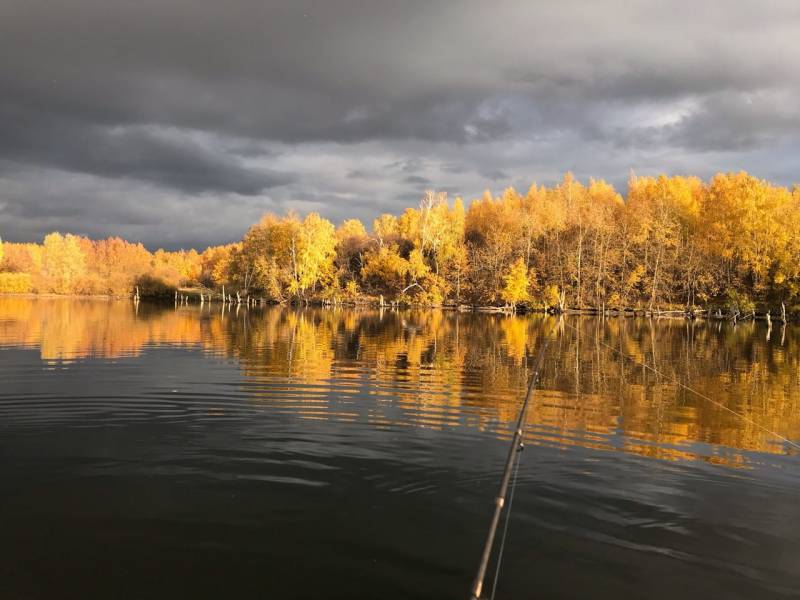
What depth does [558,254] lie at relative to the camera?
105 meters

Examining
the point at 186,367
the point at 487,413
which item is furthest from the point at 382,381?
the point at 186,367

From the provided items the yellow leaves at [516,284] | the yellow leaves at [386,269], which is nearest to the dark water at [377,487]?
the yellow leaves at [516,284]

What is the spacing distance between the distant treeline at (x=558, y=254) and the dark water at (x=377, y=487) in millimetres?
78810

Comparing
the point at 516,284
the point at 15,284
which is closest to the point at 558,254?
the point at 516,284

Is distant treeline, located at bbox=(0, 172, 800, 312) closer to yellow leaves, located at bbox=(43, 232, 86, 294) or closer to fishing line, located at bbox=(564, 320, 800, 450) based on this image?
yellow leaves, located at bbox=(43, 232, 86, 294)

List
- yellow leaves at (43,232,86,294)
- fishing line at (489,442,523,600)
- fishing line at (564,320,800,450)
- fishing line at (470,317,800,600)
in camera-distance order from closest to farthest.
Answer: fishing line at (470,317,800,600), fishing line at (489,442,523,600), fishing line at (564,320,800,450), yellow leaves at (43,232,86,294)

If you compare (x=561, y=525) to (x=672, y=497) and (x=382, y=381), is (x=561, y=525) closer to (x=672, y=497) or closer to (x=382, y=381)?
(x=672, y=497)

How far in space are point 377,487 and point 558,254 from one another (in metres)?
98.9

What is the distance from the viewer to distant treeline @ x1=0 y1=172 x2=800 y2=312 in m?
90.2

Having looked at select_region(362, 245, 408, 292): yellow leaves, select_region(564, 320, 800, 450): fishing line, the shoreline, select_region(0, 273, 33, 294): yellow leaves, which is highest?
select_region(362, 245, 408, 292): yellow leaves

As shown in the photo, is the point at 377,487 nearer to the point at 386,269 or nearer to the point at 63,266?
the point at 386,269

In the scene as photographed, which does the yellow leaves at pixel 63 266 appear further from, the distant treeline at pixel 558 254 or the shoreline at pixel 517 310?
the distant treeline at pixel 558 254

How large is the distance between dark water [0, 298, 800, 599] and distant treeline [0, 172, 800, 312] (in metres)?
78.8

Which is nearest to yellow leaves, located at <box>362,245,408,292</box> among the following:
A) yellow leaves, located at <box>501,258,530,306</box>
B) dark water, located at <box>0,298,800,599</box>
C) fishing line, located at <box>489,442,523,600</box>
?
yellow leaves, located at <box>501,258,530,306</box>
